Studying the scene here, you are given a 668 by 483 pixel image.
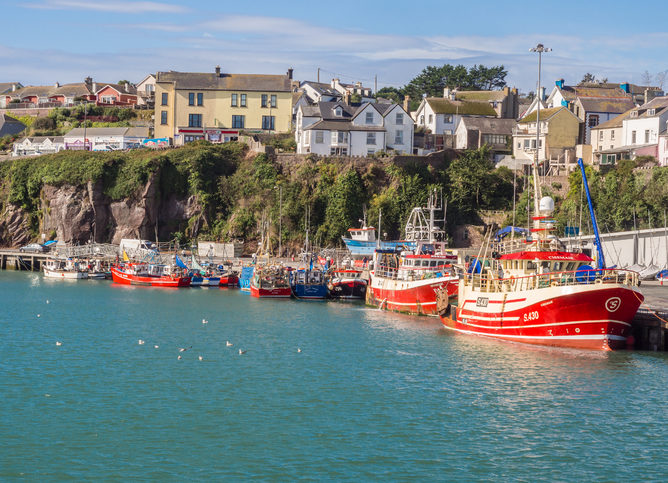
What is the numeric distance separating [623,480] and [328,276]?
4757 centimetres

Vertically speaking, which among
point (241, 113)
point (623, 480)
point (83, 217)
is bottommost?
point (623, 480)

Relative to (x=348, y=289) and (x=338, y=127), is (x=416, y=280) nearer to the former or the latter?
(x=348, y=289)

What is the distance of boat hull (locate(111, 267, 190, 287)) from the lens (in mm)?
79188

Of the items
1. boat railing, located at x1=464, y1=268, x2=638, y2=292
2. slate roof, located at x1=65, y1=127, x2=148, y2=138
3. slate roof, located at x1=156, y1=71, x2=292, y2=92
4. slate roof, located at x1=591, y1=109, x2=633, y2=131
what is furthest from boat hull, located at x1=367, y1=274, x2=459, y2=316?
slate roof, located at x1=65, y1=127, x2=148, y2=138

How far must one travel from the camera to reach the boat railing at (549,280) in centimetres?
4447

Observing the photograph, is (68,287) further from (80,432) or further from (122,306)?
(80,432)

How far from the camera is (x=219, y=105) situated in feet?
350

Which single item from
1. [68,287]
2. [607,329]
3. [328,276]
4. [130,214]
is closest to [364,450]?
[607,329]

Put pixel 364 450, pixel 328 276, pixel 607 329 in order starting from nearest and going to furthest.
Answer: pixel 364 450
pixel 607 329
pixel 328 276

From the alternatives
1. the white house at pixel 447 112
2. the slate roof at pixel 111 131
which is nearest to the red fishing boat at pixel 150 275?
the slate roof at pixel 111 131

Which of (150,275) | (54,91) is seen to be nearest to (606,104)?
(150,275)

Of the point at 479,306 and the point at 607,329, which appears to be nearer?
the point at 607,329

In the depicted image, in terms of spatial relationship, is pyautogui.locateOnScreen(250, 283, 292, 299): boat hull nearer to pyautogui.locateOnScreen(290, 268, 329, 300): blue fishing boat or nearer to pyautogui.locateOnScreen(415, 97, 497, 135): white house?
pyautogui.locateOnScreen(290, 268, 329, 300): blue fishing boat

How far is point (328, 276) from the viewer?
74.1 metres
